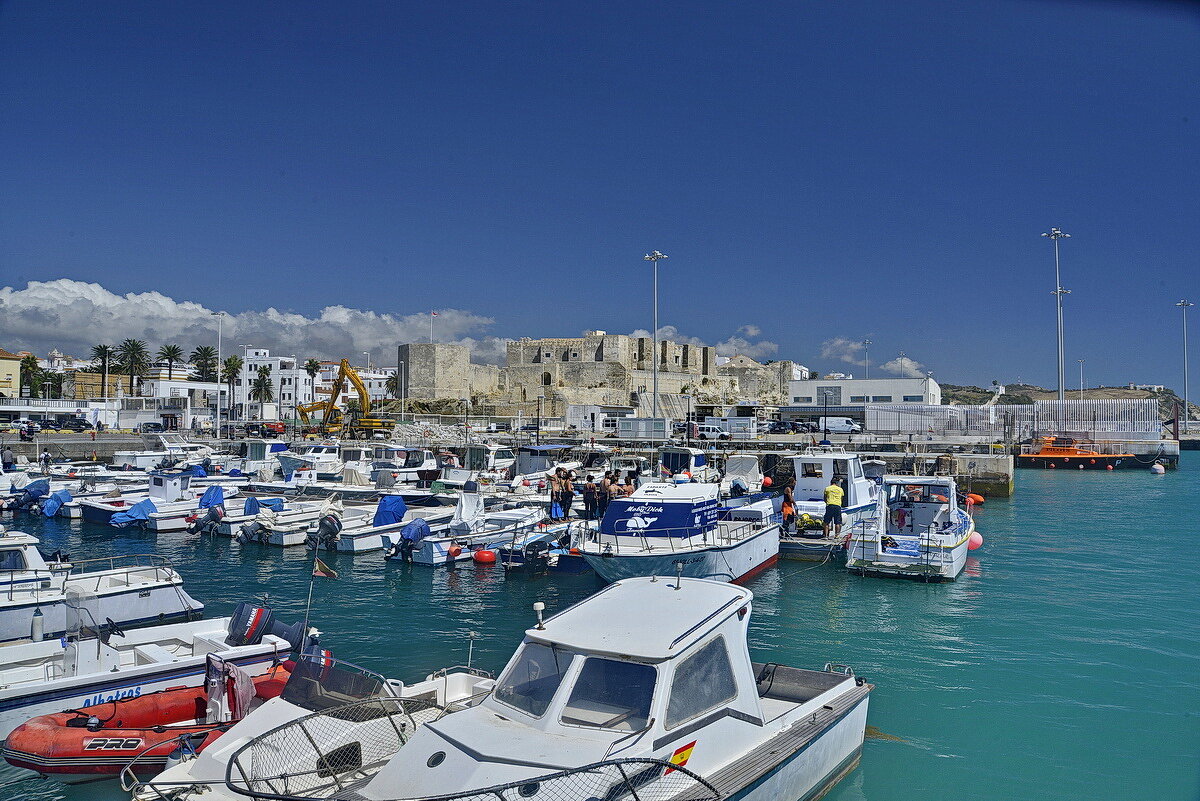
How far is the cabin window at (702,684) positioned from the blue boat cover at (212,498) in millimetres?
23563

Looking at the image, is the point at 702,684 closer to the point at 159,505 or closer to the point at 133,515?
the point at 133,515

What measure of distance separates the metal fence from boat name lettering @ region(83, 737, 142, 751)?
55.5 m

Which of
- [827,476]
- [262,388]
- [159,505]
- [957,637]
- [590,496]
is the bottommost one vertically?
[957,637]

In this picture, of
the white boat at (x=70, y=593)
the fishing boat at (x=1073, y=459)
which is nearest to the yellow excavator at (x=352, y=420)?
the white boat at (x=70, y=593)

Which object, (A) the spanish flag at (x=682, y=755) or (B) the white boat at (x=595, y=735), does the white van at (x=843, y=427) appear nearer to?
(B) the white boat at (x=595, y=735)

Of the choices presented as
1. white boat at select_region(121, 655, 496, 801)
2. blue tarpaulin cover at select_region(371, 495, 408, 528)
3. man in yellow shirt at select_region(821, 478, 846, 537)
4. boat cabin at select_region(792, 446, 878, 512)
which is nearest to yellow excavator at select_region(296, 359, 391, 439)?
blue tarpaulin cover at select_region(371, 495, 408, 528)

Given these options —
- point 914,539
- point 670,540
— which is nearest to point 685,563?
point 670,540

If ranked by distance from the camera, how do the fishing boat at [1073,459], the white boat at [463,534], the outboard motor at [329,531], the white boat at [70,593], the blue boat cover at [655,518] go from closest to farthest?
the white boat at [70,593], the blue boat cover at [655,518], the white boat at [463,534], the outboard motor at [329,531], the fishing boat at [1073,459]

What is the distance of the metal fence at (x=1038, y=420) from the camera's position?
5859 cm

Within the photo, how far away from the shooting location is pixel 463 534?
71.4 feet

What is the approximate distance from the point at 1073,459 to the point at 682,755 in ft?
183

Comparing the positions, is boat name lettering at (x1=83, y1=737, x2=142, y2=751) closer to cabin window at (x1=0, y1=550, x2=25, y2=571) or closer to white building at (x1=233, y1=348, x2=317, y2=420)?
cabin window at (x1=0, y1=550, x2=25, y2=571)

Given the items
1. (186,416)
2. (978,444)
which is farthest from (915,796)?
(186,416)

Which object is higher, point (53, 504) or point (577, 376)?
point (577, 376)
